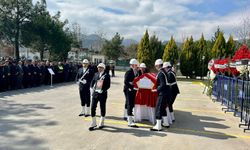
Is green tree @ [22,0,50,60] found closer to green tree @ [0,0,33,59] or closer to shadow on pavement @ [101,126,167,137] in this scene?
green tree @ [0,0,33,59]

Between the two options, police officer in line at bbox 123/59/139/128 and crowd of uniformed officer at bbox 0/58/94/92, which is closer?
police officer in line at bbox 123/59/139/128

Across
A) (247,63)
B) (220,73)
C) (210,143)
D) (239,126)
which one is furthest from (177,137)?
(220,73)

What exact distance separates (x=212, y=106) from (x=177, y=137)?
22.7 ft

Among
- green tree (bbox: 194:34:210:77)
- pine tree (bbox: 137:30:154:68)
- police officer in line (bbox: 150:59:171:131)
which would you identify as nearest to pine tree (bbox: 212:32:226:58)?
green tree (bbox: 194:34:210:77)

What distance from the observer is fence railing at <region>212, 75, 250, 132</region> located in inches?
400

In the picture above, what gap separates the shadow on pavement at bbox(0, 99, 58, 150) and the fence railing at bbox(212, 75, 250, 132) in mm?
6420

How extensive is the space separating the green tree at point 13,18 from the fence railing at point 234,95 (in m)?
31.7

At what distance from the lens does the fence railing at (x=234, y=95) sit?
10.2 m

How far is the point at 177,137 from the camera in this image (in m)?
7.89

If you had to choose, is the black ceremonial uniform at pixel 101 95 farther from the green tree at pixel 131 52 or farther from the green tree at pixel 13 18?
the green tree at pixel 131 52

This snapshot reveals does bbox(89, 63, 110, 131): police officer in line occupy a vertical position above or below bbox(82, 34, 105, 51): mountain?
below

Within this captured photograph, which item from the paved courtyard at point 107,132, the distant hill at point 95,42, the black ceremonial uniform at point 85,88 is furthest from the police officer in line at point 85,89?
the distant hill at point 95,42

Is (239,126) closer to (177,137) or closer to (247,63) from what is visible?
(247,63)

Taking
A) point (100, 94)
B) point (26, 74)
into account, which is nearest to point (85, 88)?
point (100, 94)
